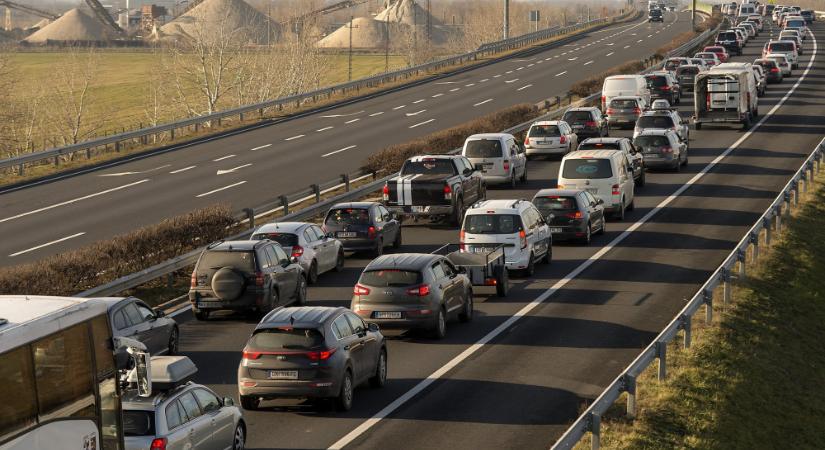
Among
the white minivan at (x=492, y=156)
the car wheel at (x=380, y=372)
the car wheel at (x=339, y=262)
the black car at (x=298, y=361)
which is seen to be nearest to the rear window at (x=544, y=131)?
the white minivan at (x=492, y=156)

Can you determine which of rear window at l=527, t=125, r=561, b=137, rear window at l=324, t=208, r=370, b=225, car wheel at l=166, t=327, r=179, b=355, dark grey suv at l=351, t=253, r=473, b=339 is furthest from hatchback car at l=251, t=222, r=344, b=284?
rear window at l=527, t=125, r=561, b=137

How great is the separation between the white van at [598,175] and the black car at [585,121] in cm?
1565

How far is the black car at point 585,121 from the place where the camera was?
5356cm

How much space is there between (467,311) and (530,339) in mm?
1777

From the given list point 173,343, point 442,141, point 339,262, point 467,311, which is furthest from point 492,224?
point 442,141

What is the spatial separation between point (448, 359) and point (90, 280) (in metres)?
8.62

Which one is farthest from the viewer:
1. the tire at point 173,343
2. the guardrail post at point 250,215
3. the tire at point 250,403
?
the guardrail post at point 250,215

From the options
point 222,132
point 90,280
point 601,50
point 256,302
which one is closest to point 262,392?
point 256,302

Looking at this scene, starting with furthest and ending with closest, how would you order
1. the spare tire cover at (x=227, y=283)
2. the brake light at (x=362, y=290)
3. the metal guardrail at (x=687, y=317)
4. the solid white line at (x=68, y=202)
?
the solid white line at (x=68, y=202) → the spare tire cover at (x=227, y=283) → the brake light at (x=362, y=290) → the metal guardrail at (x=687, y=317)

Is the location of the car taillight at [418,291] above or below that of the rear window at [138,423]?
below

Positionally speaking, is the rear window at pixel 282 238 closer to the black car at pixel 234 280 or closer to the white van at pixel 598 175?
the black car at pixel 234 280

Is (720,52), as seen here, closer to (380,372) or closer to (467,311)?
(467,311)

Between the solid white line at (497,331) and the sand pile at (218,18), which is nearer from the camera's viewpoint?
the solid white line at (497,331)

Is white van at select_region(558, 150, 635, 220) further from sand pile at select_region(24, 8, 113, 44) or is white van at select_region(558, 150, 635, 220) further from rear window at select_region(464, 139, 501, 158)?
sand pile at select_region(24, 8, 113, 44)
